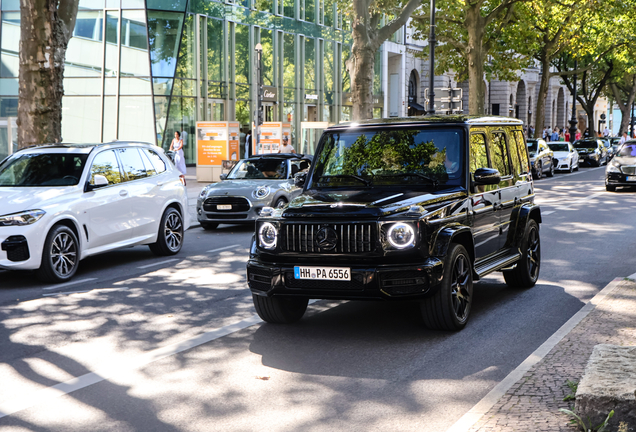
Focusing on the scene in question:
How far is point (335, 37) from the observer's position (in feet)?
159

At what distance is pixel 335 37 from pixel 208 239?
35796 millimetres

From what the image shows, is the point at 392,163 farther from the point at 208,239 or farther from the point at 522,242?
the point at 208,239

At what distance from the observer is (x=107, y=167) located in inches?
439

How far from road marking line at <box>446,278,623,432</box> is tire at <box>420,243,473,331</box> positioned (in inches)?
30.3

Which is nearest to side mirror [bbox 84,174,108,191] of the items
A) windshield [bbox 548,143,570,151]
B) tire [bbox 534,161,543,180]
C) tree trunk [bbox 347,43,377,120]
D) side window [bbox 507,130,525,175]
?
side window [bbox 507,130,525,175]

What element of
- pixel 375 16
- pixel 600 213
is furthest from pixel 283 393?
pixel 375 16

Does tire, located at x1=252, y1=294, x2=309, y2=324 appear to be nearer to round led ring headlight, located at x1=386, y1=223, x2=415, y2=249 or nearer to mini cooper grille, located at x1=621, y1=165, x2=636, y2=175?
round led ring headlight, located at x1=386, y1=223, x2=415, y2=249

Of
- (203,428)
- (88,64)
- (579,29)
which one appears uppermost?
(579,29)

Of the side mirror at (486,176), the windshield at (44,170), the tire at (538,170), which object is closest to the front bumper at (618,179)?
the tire at (538,170)

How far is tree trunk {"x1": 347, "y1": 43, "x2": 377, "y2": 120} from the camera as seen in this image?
2423 cm

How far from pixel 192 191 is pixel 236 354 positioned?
1916cm

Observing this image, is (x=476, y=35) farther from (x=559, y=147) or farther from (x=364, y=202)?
(x=364, y=202)

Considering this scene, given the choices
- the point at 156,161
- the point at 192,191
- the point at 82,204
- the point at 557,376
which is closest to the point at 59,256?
the point at 82,204

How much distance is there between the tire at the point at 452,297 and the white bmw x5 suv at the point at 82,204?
505 cm
